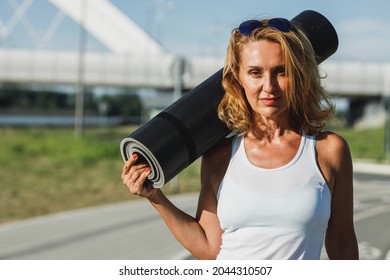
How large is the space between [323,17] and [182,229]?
622mm

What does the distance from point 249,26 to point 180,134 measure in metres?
0.28

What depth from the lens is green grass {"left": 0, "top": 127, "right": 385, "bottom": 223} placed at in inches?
358

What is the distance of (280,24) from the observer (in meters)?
1.50

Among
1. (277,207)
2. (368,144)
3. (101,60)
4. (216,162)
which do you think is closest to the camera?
(277,207)

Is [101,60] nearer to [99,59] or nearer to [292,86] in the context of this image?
[99,59]

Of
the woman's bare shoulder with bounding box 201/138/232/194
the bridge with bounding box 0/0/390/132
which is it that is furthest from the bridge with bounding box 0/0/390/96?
the woman's bare shoulder with bounding box 201/138/232/194

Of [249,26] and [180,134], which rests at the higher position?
[249,26]

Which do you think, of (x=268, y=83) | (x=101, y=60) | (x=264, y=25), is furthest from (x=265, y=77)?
(x=101, y=60)

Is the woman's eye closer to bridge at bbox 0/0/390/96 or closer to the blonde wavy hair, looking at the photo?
the blonde wavy hair

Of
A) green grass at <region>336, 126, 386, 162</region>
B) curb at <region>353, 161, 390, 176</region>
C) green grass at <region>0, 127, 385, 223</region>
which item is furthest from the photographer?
green grass at <region>336, 126, 386, 162</region>

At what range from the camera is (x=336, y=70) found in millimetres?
17656

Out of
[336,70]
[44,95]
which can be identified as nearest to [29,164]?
[336,70]

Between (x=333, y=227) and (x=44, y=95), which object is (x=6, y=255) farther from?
(x=44, y=95)

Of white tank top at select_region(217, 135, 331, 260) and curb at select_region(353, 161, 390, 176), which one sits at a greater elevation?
white tank top at select_region(217, 135, 331, 260)
